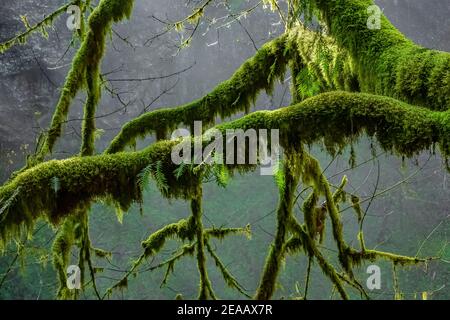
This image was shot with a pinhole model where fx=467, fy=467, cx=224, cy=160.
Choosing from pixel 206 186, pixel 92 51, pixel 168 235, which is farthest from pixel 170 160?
pixel 206 186

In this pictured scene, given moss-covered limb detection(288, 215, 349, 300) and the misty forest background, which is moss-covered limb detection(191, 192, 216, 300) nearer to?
moss-covered limb detection(288, 215, 349, 300)

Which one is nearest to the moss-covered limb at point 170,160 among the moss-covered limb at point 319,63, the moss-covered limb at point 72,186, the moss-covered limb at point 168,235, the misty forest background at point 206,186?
the moss-covered limb at point 72,186

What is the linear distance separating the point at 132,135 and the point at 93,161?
1.99m

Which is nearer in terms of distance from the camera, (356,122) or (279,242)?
(356,122)

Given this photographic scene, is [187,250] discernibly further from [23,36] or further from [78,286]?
[23,36]

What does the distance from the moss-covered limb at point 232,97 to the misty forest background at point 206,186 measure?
15176 millimetres

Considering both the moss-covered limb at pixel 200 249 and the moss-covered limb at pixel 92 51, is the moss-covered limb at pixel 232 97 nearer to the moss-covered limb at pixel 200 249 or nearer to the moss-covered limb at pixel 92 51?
the moss-covered limb at pixel 92 51

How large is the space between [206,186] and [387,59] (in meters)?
23.3

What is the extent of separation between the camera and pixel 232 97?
4172 millimetres

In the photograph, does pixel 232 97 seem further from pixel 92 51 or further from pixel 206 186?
pixel 206 186

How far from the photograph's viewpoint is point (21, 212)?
7.27 feet

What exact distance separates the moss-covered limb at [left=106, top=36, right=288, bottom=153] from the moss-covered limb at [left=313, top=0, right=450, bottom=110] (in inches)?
45.6

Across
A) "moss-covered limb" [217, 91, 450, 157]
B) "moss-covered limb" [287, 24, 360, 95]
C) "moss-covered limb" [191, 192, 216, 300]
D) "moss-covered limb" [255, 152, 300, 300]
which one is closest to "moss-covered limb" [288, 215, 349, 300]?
"moss-covered limb" [255, 152, 300, 300]

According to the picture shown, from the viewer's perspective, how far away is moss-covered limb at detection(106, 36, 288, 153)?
4.10 meters
